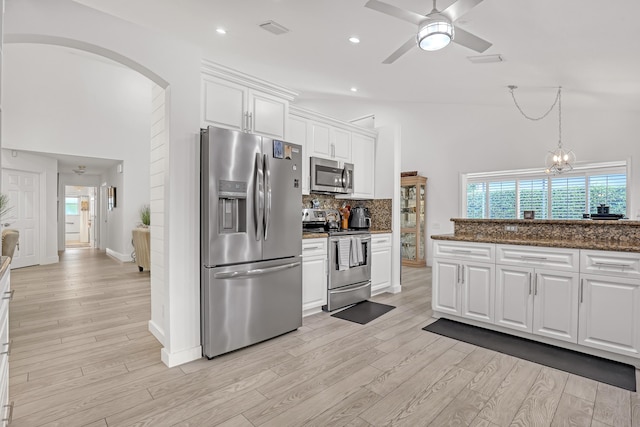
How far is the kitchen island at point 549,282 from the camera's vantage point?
2.57 metres

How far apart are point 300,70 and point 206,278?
3.95m

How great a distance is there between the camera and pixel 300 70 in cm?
532

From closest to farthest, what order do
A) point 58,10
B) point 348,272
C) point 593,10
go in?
point 58,10
point 593,10
point 348,272

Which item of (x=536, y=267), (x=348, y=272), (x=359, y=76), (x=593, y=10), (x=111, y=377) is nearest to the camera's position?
(x=111, y=377)

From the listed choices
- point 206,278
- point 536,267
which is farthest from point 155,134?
point 536,267

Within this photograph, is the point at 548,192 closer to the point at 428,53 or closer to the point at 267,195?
the point at 428,53

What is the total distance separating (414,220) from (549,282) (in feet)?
15.0

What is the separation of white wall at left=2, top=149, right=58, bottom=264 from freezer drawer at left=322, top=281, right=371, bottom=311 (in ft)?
23.0

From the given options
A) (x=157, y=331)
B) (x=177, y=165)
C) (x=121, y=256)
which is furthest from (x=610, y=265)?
(x=121, y=256)

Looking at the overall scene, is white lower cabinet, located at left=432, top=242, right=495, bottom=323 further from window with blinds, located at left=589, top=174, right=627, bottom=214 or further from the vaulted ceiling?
window with blinds, located at left=589, top=174, right=627, bottom=214

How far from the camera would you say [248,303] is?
286cm

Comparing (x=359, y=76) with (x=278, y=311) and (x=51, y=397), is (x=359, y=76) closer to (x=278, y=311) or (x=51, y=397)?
(x=278, y=311)

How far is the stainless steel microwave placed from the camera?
411 centimetres

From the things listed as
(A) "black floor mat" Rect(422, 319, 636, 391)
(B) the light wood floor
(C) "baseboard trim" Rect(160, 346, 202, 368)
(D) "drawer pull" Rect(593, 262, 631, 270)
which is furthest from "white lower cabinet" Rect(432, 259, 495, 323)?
(C) "baseboard trim" Rect(160, 346, 202, 368)
